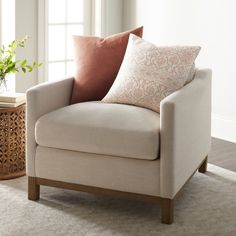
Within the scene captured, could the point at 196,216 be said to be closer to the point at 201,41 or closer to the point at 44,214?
the point at 44,214

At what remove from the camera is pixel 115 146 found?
10.4 feet

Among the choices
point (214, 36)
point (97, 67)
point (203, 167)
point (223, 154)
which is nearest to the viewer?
point (97, 67)

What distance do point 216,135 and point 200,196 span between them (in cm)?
141

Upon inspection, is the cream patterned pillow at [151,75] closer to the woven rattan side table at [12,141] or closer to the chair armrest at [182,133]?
the chair armrest at [182,133]

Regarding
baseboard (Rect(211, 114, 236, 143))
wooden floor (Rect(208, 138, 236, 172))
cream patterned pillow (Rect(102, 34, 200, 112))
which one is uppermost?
cream patterned pillow (Rect(102, 34, 200, 112))

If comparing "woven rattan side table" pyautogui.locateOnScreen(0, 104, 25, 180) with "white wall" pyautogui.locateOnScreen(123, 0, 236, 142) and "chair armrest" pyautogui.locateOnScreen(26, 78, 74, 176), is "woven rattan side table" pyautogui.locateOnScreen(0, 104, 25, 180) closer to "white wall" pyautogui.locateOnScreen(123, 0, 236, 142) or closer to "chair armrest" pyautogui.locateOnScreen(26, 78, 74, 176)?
"chair armrest" pyautogui.locateOnScreen(26, 78, 74, 176)

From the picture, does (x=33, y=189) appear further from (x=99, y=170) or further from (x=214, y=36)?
(x=214, y=36)

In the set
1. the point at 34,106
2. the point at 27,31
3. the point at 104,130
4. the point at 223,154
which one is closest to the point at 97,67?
the point at 34,106

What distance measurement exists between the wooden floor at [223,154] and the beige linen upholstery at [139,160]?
2.06 ft

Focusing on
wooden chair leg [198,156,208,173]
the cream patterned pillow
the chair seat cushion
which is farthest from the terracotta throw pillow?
wooden chair leg [198,156,208,173]

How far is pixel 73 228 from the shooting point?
10.2 feet

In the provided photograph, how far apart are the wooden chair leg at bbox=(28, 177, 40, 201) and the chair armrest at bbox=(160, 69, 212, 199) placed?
0.75 meters

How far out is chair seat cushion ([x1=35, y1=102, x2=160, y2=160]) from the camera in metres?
3.11

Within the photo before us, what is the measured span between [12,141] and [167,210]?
45.2 inches
